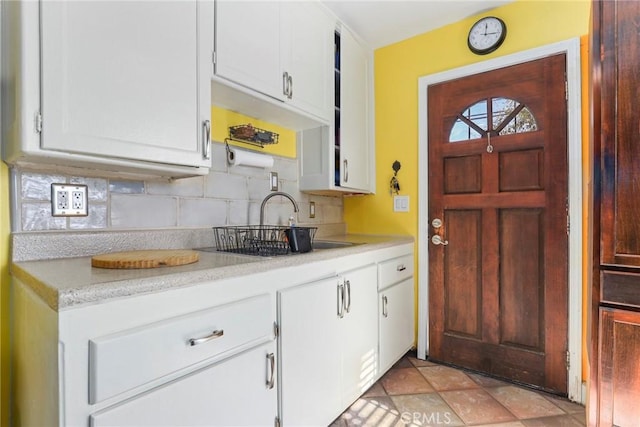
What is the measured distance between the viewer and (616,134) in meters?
1.29

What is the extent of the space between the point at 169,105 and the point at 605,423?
213 centimetres

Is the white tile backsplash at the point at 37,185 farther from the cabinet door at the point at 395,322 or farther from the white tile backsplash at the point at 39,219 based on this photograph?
the cabinet door at the point at 395,322

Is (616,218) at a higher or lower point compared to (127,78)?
lower

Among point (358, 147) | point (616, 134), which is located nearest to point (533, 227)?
point (616, 134)

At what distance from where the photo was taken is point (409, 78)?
2447 mm

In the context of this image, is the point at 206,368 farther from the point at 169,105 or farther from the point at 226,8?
the point at 226,8

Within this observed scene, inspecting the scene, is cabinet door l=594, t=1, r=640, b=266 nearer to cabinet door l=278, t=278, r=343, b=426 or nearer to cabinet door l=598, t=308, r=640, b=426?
cabinet door l=598, t=308, r=640, b=426

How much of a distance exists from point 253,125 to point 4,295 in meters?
1.37

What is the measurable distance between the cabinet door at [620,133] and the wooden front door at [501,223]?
1.97ft

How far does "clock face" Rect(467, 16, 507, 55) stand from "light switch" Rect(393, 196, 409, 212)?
1088 mm

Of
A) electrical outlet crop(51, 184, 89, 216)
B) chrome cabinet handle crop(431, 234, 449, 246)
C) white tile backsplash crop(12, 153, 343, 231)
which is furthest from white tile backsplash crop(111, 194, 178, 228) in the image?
chrome cabinet handle crop(431, 234, 449, 246)

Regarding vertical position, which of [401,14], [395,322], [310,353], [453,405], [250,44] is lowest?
[453,405]

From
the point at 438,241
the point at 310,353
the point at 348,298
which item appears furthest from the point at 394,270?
the point at 310,353

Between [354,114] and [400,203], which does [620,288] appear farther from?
[354,114]
